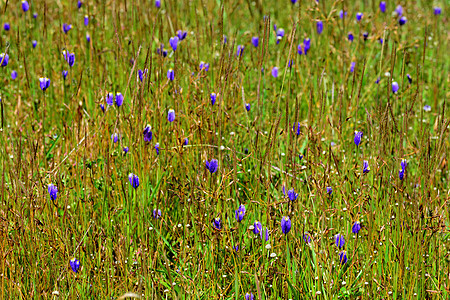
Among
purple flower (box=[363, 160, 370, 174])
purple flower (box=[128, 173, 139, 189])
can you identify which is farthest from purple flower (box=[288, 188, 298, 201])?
purple flower (box=[128, 173, 139, 189])

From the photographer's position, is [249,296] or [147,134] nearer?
[249,296]

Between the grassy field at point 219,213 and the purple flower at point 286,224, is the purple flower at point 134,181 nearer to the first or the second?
the grassy field at point 219,213

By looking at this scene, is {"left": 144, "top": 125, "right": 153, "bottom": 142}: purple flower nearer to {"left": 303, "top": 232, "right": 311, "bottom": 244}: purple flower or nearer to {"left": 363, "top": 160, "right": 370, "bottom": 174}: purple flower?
{"left": 303, "top": 232, "right": 311, "bottom": 244}: purple flower

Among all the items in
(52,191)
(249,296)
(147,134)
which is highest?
(147,134)

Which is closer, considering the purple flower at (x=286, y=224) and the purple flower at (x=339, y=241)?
the purple flower at (x=286, y=224)

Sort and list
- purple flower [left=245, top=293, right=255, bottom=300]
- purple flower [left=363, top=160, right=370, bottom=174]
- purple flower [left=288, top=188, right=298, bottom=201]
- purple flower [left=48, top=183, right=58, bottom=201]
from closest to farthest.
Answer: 1. purple flower [left=245, top=293, right=255, bottom=300]
2. purple flower [left=288, top=188, right=298, bottom=201]
3. purple flower [left=48, top=183, right=58, bottom=201]
4. purple flower [left=363, top=160, right=370, bottom=174]

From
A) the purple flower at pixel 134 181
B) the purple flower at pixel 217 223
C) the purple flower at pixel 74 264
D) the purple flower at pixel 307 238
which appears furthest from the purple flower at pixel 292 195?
the purple flower at pixel 74 264

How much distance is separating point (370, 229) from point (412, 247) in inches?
6.0

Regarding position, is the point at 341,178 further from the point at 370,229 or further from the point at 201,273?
the point at 201,273

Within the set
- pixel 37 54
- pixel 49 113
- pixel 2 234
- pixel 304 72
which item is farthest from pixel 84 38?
pixel 2 234

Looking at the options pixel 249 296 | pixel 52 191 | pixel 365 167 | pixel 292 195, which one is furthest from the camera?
pixel 365 167

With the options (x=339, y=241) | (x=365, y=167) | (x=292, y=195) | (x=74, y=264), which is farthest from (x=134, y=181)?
(x=365, y=167)

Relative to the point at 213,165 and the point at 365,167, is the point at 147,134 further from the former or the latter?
the point at 365,167

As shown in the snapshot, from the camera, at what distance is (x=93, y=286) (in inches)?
72.4
